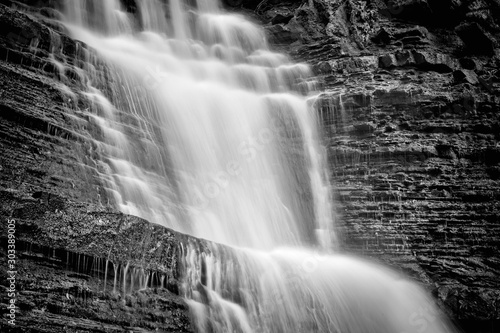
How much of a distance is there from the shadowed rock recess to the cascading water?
435 millimetres

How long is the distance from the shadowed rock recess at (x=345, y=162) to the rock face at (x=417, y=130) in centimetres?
3

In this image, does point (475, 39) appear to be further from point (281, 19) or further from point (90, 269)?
point (90, 269)

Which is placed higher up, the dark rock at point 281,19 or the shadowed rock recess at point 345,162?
the dark rock at point 281,19

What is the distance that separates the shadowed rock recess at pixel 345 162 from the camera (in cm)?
677

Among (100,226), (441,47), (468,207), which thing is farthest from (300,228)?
(441,47)

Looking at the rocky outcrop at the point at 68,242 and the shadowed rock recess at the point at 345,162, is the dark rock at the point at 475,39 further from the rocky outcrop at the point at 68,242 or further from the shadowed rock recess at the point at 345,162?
the rocky outcrop at the point at 68,242

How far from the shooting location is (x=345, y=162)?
1279cm

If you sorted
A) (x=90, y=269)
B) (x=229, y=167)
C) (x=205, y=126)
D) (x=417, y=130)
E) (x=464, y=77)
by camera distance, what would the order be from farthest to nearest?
(x=464, y=77), (x=417, y=130), (x=205, y=126), (x=229, y=167), (x=90, y=269)

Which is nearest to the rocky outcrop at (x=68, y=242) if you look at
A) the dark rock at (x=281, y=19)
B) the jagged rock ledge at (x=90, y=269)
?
the jagged rock ledge at (x=90, y=269)

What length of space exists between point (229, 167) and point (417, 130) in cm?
454

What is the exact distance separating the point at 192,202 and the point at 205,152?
186 cm

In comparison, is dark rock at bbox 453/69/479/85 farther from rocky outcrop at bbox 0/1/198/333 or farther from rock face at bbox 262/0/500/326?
rocky outcrop at bbox 0/1/198/333

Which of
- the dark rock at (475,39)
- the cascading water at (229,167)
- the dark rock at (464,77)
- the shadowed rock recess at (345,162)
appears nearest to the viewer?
the shadowed rock recess at (345,162)

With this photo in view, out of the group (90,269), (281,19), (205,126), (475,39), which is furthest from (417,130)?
(90,269)
